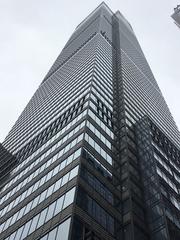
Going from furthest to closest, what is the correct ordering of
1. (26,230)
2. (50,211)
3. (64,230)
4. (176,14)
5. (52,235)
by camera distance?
Result: (176,14) → (26,230) → (50,211) → (52,235) → (64,230)

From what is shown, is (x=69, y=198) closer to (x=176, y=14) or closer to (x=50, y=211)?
(x=50, y=211)

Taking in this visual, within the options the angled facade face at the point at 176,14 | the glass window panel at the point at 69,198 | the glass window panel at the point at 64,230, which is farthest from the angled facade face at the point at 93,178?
the angled facade face at the point at 176,14

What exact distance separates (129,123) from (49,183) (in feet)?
73.2

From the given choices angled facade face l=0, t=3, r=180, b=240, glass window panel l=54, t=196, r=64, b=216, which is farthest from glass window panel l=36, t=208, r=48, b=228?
glass window panel l=54, t=196, r=64, b=216

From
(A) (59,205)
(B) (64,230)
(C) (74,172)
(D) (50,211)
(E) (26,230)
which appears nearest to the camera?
(B) (64,230)

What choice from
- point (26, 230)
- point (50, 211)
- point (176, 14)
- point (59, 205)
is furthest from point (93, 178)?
point (176, 14)

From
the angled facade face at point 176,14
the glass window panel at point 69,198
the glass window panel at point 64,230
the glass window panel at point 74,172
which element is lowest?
the glass window panel at point 64,230

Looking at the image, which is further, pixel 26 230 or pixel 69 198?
pixel 26 230

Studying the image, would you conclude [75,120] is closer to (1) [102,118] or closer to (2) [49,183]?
(1) [102,118]

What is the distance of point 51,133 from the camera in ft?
197

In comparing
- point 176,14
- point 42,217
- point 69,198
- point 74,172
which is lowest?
point 69,198

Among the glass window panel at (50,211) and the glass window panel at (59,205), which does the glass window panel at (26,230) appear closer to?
the glass window panel at (50,211)

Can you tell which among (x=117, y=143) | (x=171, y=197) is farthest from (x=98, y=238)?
(x=117, y=143)

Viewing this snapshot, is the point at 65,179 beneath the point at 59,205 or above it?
above
